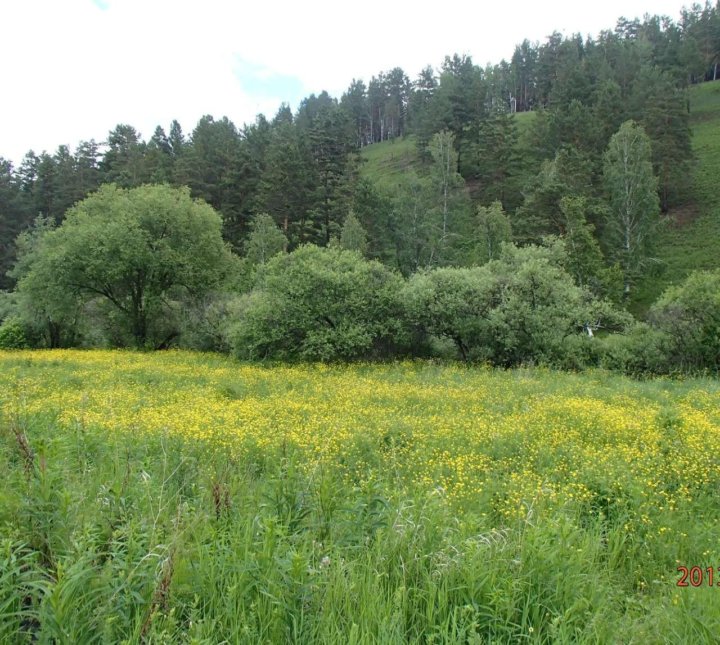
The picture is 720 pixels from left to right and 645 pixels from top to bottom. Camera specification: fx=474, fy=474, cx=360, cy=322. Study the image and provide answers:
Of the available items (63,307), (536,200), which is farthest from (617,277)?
(63,307)

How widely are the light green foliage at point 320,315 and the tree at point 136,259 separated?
10.1 m

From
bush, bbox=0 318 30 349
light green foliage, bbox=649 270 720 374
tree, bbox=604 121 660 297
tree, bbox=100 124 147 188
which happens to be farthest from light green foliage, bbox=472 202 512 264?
tree, bbox=100 124 147 188

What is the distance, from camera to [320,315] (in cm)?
2106

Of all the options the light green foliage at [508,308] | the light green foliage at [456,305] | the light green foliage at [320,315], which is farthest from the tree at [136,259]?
the light green foliage at [508,308]

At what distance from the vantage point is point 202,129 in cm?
6712

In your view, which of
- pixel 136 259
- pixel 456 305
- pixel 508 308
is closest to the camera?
pixel 508 308

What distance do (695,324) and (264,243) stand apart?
31.0 m

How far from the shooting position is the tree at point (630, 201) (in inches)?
1563

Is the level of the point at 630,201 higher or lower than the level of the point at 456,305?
higher

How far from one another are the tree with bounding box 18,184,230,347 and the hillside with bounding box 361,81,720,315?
2536cm

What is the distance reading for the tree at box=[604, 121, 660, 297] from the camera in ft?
130

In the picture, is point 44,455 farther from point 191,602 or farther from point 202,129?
point 202,129

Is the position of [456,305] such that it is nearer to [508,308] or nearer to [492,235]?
[508,308]
